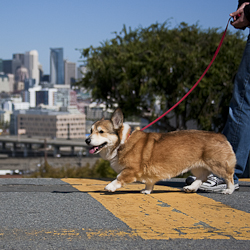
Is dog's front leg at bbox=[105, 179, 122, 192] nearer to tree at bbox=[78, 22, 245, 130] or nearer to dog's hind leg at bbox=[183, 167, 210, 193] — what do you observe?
dog's hind leg at bbox=[183, 167, 210, 193]

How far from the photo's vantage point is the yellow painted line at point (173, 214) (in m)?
2.74

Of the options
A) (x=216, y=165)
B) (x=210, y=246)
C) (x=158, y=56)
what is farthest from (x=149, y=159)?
(x=158, y=56)

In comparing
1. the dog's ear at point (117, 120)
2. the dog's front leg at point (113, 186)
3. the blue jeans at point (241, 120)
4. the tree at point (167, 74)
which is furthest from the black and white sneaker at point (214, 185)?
the tree at point (167, 74)

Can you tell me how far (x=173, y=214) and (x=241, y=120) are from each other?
1734 mm

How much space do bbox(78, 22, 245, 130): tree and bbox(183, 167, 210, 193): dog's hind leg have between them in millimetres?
14169

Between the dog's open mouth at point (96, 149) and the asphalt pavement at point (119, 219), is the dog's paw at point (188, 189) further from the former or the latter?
the dog's open mouth at point (96, 149)

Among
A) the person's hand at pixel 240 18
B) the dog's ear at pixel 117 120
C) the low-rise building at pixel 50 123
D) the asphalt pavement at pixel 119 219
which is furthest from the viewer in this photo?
the low-rise building at pixel 50 123

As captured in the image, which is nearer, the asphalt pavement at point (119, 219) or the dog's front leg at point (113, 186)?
the asphalt pavement at point (119, 219)

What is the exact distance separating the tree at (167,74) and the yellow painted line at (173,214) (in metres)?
14.7

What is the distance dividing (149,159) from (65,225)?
Answer: 1.61m

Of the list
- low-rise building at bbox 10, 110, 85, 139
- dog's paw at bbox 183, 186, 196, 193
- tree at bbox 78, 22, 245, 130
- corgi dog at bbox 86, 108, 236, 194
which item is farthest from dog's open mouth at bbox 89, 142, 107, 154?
low-rise building at bbox 10, 110, 85, 139

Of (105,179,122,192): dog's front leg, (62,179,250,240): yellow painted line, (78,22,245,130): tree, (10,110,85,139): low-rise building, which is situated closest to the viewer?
(62,179,250,240): yellow painted line

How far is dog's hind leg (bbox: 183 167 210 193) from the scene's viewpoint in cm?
439

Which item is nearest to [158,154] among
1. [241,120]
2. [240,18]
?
[241,120]
